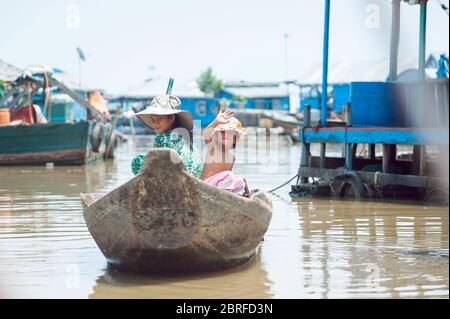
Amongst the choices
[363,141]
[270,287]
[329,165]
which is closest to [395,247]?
[270,287]

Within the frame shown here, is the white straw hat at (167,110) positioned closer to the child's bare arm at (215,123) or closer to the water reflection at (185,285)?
the child's bare arm at (215,123)

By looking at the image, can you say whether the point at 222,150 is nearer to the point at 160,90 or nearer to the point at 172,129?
the point at 172,129

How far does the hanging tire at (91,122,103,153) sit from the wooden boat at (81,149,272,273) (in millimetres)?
15849

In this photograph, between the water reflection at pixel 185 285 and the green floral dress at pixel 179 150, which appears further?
the green floral dress at pixel 179 150

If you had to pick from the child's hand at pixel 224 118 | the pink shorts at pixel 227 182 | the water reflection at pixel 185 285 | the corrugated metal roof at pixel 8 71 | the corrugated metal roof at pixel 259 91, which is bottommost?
the water reflection at pixel 185 285

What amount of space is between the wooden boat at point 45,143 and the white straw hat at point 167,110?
1295 cm

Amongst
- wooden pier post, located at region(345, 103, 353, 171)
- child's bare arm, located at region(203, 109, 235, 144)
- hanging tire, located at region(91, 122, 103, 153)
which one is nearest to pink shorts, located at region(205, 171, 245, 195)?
child's bare arm, located at region(203, 109, 235, 144)

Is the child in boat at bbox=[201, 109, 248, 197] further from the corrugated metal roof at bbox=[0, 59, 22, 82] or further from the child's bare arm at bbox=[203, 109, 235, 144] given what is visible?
the corrugated metal roof at bbox=[0, 59, 22, 82]

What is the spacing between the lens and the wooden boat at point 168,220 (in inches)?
232

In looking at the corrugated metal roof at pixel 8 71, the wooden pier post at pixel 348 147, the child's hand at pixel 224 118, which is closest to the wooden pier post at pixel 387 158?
the wooden pier post at pixel 348 147

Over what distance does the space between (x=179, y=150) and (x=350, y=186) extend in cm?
574

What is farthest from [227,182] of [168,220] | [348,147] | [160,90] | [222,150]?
[160,90]

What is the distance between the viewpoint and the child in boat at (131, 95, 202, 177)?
6746mm
